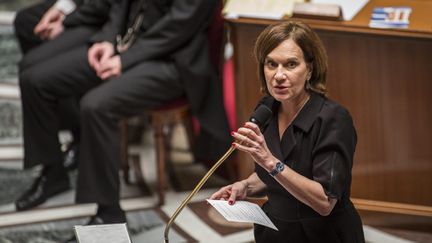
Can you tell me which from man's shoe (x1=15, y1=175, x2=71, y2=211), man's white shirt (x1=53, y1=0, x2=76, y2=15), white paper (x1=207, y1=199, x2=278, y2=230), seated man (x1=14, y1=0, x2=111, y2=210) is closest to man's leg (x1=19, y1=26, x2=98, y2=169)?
seated man (x1=14, y1=0, x2=111, y2=210)

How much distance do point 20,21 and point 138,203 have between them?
47.8 inches

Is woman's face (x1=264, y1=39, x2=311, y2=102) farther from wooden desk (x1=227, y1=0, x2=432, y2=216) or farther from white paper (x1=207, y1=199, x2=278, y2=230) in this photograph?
wooden desk (x1=227, y1=0, x2=432, y2=216)

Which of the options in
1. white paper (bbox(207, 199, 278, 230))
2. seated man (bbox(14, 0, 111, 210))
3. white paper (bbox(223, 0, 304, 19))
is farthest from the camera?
seated man (bbox(14, 0, 111, 210))

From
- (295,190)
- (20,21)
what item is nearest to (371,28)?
(295,190)

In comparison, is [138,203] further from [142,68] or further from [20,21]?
[20,21]

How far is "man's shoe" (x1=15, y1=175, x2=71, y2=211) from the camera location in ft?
11.7

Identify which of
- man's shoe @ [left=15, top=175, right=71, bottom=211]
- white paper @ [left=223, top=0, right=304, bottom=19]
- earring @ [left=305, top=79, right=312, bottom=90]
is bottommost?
man's shoe @ [left=15, top=175, right=71, bottom=211]

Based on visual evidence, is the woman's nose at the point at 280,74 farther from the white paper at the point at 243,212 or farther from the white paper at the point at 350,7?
the white paper at the point at 350,7

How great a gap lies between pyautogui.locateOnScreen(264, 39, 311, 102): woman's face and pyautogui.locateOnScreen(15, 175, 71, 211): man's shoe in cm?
189

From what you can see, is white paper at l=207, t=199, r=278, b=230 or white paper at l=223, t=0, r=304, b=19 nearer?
white paper at l=207, t=199, r=278, b=230

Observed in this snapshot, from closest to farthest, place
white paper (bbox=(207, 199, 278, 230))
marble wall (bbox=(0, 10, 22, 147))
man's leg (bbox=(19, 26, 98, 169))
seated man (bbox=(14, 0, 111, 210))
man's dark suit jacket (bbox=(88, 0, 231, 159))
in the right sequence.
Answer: white paper (bbox=(207, 199, 278, 230)) → man's dark suit jacket (bbox=(88, 0, 231, 159)) → seated man (bbox=(14, 0, 111, 210)) → man's leg (bbox=(19, 26, 98, 169)) → marble wall (bbox=(0, 10, 22, 147))

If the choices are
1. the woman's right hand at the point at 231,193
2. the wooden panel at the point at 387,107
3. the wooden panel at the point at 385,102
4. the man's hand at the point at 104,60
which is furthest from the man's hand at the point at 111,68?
the woman's right hand at the point at 231,193

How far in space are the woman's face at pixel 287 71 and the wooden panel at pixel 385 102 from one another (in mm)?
986

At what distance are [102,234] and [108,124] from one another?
1.23 metres
